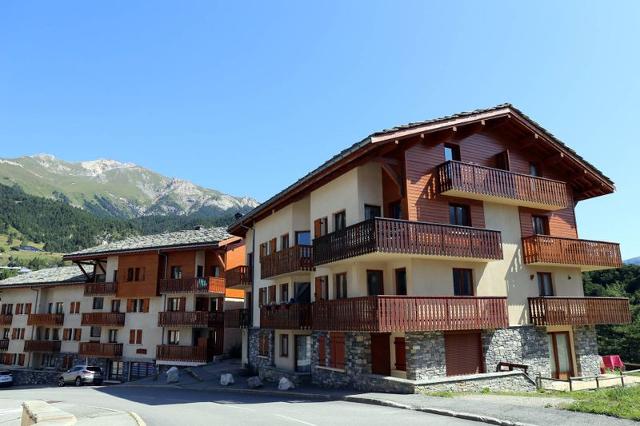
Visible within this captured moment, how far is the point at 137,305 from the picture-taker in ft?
149

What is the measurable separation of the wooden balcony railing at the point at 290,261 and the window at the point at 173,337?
57.4 ft

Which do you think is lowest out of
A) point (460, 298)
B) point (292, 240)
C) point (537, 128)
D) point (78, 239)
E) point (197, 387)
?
point (197, 387)

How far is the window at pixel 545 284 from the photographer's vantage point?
25234 millimetres

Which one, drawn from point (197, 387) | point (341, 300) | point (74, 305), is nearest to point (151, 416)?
point (341, 300)

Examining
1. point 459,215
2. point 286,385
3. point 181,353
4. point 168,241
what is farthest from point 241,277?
point 459,215

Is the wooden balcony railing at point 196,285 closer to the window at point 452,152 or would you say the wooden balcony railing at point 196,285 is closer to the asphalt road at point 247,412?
the asphalt road at point 247,412

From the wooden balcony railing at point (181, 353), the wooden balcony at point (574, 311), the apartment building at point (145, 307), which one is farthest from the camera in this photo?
the apartment building at point (145, 307)

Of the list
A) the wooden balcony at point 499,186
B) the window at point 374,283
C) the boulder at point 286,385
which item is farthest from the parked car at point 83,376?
the wooden balcony at point 499,186

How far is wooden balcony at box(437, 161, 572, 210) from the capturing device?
21.8 m

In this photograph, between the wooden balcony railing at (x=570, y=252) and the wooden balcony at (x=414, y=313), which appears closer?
the wooden balcony at (x=414, y=313)

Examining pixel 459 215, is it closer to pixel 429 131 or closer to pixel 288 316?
pixel 429 131

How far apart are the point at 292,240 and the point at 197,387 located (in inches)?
406

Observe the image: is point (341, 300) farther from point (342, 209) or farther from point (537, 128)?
point (537, 128)

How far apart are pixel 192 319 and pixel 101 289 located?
41.1 ft
